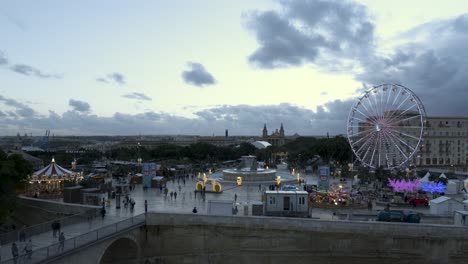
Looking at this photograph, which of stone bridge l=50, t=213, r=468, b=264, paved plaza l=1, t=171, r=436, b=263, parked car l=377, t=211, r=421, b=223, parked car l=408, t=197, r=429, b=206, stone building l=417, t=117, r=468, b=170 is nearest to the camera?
paved plaza l=1, t=171, r=436, b=263

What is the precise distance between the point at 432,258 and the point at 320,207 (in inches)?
391

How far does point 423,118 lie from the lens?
4691cm

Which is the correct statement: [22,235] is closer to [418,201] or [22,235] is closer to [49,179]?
[49,179]

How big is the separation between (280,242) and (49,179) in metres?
24.2

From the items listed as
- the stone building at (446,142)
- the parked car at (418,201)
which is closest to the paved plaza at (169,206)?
the parked car at (418,201)

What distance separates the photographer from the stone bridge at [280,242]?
22875 mm

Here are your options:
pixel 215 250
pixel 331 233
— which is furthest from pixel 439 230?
pixel 215 250

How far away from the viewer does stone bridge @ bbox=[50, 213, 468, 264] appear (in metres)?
22.9

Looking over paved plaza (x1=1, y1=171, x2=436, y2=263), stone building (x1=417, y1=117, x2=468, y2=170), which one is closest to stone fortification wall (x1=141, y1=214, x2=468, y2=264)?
paved plaza (x1=1, y1=171, x2=436, y2=263)

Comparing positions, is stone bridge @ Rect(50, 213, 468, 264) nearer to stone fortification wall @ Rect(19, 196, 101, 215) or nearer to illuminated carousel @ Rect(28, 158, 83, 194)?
stone fortification wall @ Rect(19, 196, 101, 215)

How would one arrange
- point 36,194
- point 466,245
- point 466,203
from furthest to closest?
1. point 36,194
2. point 466,203
3. point 466,245

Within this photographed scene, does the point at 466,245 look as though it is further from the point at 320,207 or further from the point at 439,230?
the point at 320,207

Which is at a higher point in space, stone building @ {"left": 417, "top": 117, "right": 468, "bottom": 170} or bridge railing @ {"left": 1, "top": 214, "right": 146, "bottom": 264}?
stone building @ {"left": 417, "top": 117, "right": 468, "bottom": 170}

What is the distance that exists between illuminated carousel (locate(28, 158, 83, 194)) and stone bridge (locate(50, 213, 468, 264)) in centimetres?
1720
